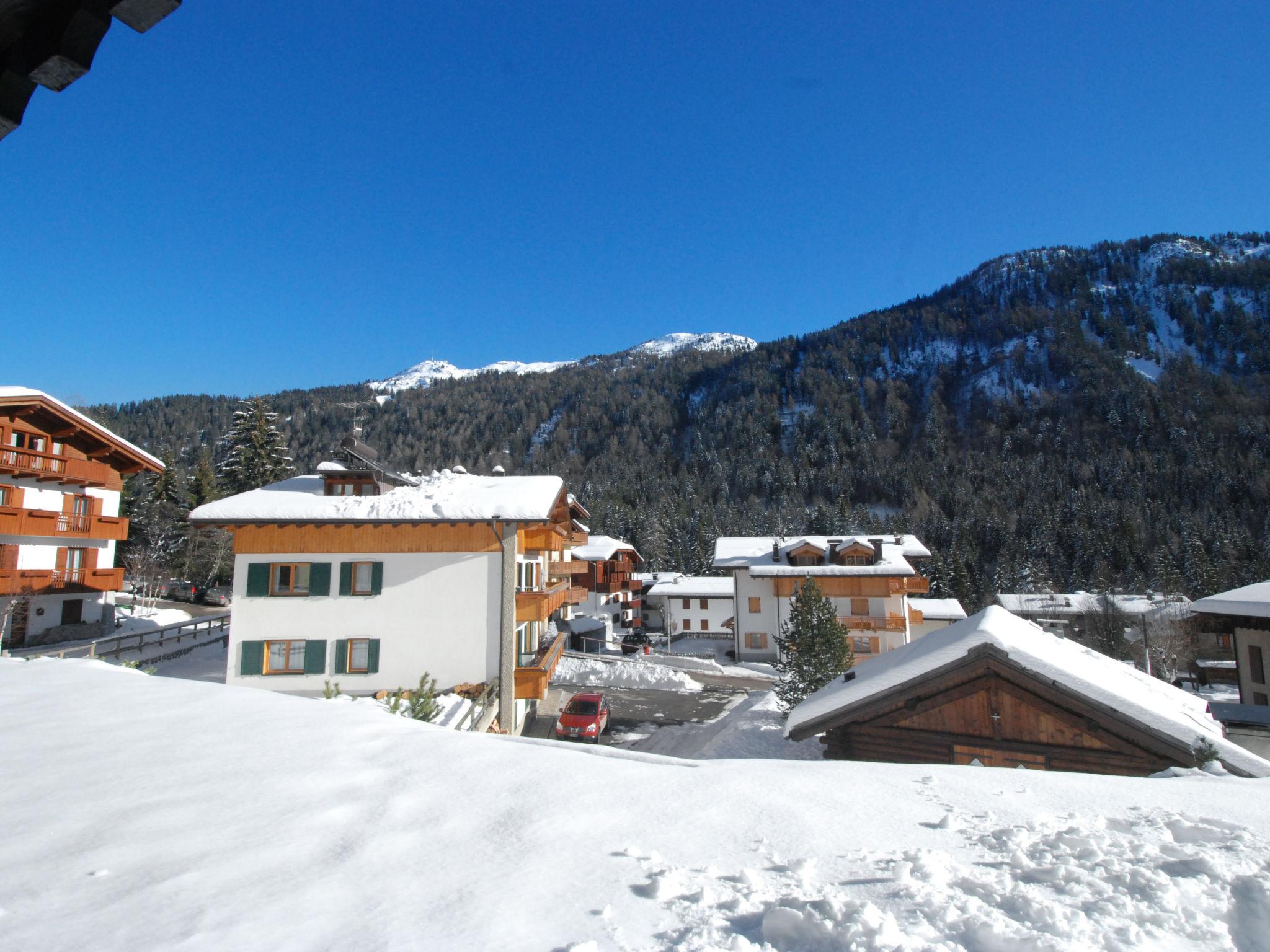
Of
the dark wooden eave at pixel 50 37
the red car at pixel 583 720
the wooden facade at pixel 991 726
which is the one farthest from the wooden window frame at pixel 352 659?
the dark wooden eave at pixel 50 37

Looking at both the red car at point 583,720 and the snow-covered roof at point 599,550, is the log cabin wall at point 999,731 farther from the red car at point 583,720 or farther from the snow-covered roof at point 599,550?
the snow-covered roof at point 599,550

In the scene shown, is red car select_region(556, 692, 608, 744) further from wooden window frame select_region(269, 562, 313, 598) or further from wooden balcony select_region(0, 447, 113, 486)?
wooden balcony select_region(0, 447, 113, 486)

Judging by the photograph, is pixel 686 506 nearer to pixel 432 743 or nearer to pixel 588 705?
pixel 588 705

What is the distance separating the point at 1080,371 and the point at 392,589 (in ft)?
722

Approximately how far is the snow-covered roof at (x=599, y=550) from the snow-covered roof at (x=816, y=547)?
1033 cm

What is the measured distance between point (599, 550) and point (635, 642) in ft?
29.0

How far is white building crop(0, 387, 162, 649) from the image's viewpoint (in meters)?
27.2

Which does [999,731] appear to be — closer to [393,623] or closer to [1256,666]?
[393,623]

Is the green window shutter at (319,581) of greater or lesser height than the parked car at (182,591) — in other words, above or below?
above

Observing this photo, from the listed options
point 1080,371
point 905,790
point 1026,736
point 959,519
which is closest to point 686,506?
point 959,519

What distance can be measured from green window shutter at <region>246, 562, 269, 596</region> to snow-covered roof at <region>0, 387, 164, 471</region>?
15732 millimetres

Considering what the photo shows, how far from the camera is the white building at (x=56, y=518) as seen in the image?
2716cm

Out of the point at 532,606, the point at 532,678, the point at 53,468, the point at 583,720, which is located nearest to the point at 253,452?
the point at 53,468

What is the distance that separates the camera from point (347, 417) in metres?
172
